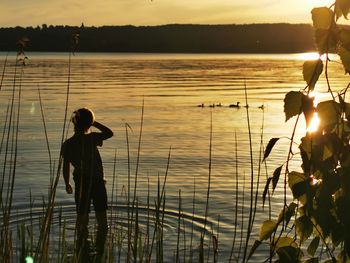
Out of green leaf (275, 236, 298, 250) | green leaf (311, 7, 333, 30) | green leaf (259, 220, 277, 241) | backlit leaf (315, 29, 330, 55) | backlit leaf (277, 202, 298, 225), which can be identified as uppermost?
green leaf (311, 7, 333, 30)

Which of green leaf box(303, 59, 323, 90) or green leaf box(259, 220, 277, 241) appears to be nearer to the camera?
green leaf box(303, 59, 323, 90)

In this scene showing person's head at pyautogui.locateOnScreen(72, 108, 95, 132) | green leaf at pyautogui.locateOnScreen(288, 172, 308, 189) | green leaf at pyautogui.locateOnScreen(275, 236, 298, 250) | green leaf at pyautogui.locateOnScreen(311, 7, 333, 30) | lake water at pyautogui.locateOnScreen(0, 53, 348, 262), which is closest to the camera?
green leaf at pyautogui.locateOnScreen(311, 7, 333, 30)

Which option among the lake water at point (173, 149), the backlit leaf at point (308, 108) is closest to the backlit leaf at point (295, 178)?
the backlit leaf at point (308, 108)

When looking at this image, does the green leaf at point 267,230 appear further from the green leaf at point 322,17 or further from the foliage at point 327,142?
the green leaf at point 322,17

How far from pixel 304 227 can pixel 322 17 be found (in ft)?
2.34

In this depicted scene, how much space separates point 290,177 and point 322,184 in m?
0.18

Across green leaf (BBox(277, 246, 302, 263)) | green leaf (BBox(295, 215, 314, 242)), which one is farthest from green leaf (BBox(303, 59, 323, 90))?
green leaf (BBox(277, 246, 302, 263))

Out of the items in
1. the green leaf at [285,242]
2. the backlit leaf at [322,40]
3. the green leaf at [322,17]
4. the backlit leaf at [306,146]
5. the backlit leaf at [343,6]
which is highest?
the backlit leaf at [343,6]

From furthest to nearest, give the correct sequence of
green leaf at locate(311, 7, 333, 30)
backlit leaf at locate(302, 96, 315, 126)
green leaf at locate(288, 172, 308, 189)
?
green leaf at locate(288, 172, 308, 189) → green leaf at locate(311, 7, 333, 30) → backlit leaf at locate(302, 96, 315, 126)

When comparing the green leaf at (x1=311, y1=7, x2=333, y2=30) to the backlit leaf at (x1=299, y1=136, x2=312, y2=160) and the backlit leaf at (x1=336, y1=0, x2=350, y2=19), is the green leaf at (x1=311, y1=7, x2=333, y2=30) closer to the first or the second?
the backlit leaf at (x1=336, y1=0, x2=350, y2=19)

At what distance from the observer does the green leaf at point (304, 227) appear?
84.9 inches

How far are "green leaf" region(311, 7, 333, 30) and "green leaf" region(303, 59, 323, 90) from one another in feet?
0.38

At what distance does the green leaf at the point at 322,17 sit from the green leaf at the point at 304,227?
25.4 inches

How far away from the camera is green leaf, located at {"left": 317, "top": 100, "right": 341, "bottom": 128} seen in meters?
1.99
